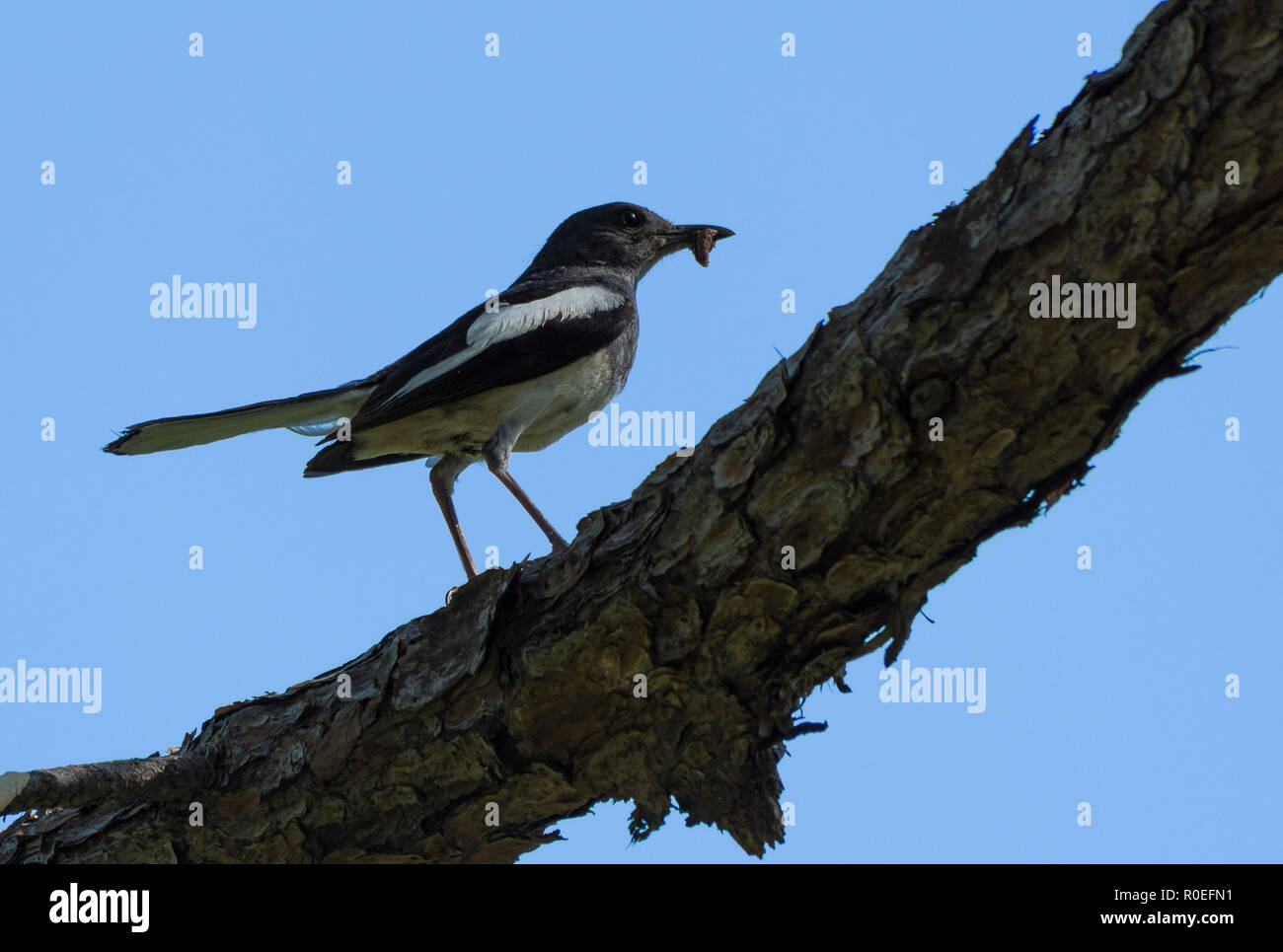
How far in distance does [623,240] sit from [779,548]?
15.3ft

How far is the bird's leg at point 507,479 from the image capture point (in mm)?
6512

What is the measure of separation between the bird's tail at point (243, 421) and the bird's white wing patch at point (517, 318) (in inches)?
19.5

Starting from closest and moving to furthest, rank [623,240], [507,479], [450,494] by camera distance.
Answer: [507,479], [450,494], [623,240]

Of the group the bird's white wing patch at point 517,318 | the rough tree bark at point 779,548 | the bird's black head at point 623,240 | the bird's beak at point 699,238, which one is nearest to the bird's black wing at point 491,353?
the bird's white wing patch at point 517,318

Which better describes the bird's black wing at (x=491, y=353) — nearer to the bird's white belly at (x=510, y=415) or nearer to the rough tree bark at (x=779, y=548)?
the bird's white belly at (x=510, y=415)

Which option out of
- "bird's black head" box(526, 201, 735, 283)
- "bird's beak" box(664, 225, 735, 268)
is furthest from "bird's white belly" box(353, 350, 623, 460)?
"bird's beak" box(664, 225, 735, 268)

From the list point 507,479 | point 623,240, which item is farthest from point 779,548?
point 623,240

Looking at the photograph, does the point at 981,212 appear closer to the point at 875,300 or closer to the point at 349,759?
the point at 875,300

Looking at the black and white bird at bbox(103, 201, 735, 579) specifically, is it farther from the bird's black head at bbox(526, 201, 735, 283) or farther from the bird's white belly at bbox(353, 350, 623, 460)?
the bird's black head at bbox(526, 201, 735, 283)

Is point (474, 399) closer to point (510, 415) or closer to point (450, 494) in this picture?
point (510, 415)

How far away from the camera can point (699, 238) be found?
848 centimetres

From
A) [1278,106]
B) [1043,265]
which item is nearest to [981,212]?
[1043,265]

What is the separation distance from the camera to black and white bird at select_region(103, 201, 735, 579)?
6.63m

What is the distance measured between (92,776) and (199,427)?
230 cm
